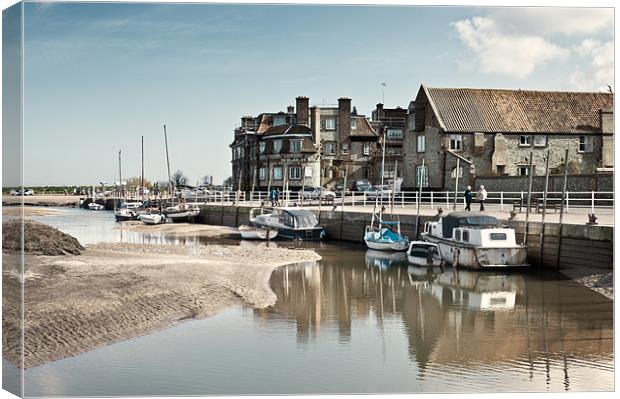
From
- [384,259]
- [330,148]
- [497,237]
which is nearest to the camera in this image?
[497,237]

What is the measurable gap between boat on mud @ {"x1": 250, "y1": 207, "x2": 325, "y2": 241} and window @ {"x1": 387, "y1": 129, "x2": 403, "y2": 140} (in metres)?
28.4

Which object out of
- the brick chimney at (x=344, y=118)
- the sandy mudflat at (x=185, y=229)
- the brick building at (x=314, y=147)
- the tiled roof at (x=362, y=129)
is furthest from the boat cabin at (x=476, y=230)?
the tiled roof at (x=362, y=129)

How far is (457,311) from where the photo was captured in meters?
18.5

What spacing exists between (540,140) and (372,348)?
3666 centimetres

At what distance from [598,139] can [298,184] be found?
80.6 feet

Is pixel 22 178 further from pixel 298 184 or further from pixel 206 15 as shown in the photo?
pixel 298 184

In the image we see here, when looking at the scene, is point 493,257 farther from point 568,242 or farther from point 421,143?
point 421,143

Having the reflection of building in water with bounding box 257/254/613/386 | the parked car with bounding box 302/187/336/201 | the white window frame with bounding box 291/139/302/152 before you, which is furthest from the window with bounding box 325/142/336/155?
the reflection of building in water with bounding box 257/254/613/386

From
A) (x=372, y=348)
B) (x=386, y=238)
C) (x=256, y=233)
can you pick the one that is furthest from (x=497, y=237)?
(x=256, y=233)

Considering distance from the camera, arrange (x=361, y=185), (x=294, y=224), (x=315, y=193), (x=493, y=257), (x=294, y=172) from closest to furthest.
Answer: (x=493, y=257), (x=294, y=224), (x=315, y=193), (x=361, y=185), (x=294, y=172)

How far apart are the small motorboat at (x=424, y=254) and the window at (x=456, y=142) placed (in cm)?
2017

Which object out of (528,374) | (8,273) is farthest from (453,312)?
(8,273)

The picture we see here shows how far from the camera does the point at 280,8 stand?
12.0m

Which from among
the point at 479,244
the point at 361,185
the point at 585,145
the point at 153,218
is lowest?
the point at 153,218
